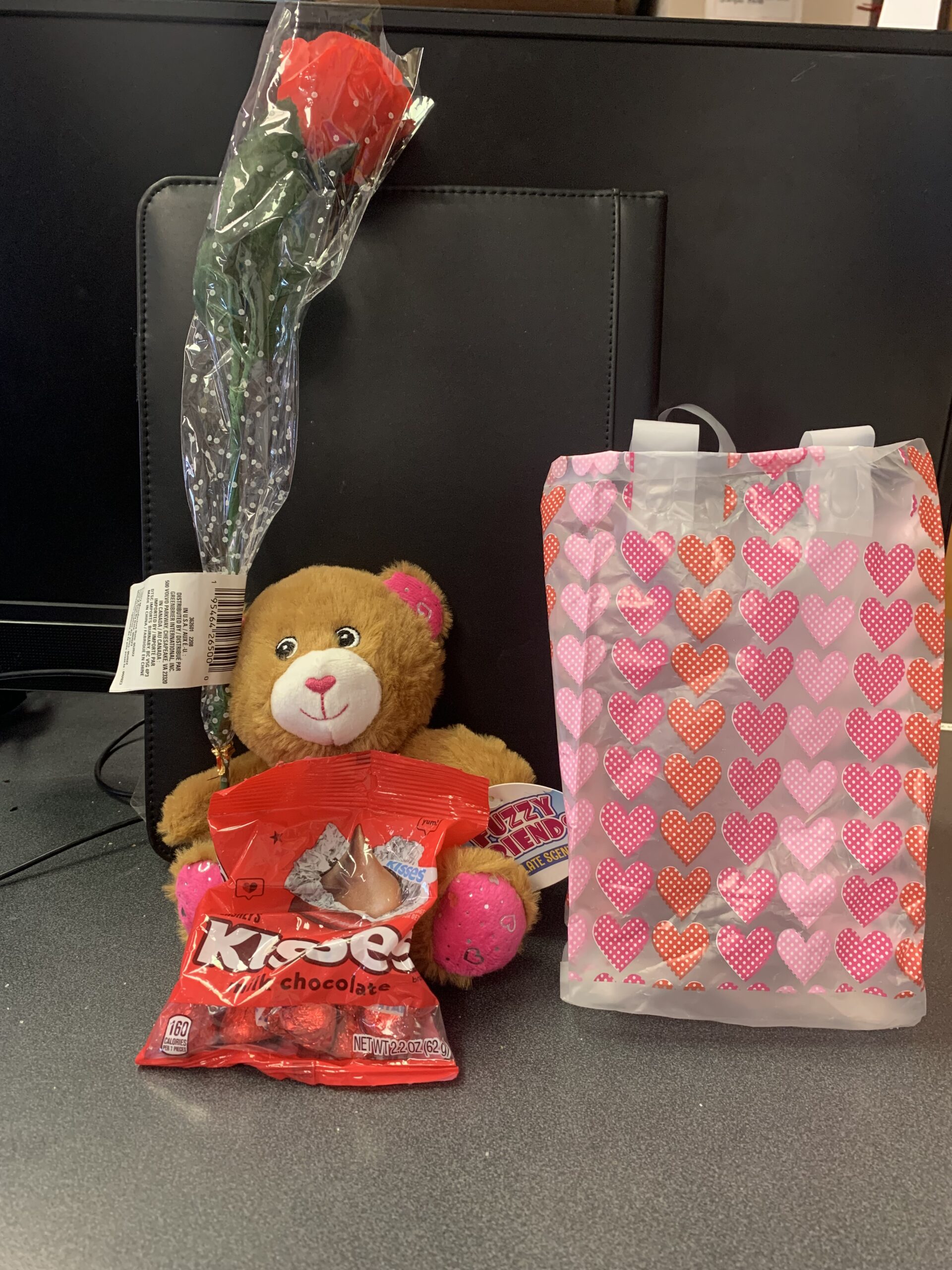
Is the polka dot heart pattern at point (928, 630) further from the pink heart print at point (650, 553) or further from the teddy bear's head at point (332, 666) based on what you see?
the teddy bear's head at point (332, 666)

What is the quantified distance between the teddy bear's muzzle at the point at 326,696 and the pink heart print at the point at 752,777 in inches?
8.7

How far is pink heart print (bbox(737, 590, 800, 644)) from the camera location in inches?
19.4

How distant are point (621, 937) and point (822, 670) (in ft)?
0.64

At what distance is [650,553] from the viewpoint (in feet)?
1.63

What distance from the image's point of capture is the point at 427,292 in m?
0.62

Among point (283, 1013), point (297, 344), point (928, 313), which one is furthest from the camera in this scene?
point (928, 313)

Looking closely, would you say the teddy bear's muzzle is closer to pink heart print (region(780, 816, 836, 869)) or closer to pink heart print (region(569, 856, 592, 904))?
pink heart print (region(569, 856, 592, 904))

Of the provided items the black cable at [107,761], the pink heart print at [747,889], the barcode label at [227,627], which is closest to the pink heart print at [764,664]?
the pink heart print at [747,889]

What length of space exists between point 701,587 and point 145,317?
0.43 m

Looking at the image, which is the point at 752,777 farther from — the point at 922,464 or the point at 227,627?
the point at 227,627

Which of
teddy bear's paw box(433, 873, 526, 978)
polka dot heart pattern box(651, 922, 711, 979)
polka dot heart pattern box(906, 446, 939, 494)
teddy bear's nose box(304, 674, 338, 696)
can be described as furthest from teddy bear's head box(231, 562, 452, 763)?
polka dot heart pattern box(906, 446, 939, 494)

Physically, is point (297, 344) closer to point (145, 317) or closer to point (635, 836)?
point (145, 317)

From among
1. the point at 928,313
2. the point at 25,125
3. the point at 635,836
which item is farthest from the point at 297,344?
the point at 928,313

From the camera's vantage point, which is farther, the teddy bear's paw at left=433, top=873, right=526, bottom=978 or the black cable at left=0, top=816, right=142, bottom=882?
the black cable at left=0, top=816, right=142, bottom=882
